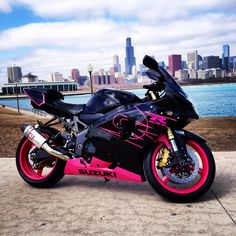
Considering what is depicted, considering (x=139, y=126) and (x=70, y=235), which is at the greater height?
(x=139, y=126)

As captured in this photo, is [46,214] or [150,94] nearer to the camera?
[46,214]

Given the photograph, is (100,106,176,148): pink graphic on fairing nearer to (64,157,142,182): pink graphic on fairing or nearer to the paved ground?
(64,157,142,182): pink graphic on fairing

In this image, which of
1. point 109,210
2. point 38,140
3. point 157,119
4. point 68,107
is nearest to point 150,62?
point 157,119

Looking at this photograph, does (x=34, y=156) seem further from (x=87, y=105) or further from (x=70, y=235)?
(x=70, y=235)

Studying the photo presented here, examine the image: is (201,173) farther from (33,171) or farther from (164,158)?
(33,171)

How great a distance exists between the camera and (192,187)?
3650mm

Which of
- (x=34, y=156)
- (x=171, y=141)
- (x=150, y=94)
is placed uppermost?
(x=150, y=94)

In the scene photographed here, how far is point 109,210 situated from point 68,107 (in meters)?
1.35

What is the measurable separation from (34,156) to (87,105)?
3.41ft

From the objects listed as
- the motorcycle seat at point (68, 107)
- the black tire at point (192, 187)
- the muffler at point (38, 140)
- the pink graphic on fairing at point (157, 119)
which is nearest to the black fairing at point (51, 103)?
the motorcycle seat at point (68, 107)

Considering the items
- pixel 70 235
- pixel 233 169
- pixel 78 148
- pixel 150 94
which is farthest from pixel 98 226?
pixel 233 169

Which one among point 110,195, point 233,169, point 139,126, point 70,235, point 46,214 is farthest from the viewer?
point 233,169

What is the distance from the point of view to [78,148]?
159 inches

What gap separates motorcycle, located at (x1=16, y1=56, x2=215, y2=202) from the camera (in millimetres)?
3613
